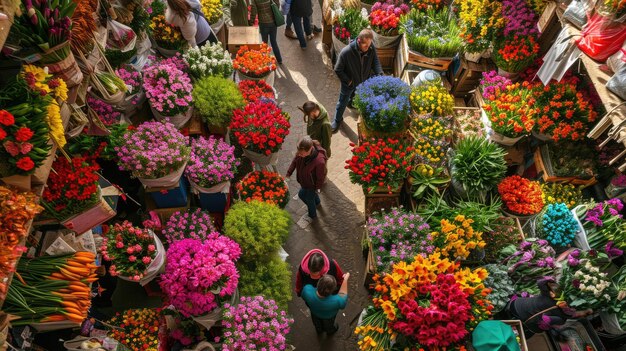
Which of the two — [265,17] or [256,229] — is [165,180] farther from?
[265,17]

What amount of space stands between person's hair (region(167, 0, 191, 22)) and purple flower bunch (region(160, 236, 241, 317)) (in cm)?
318

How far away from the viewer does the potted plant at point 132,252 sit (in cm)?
422

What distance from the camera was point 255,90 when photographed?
5.98 m

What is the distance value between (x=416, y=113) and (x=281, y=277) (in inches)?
118

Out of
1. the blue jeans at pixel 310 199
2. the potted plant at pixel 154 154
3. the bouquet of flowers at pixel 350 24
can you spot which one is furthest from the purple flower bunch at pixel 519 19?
the potted plant at pixel 154 154

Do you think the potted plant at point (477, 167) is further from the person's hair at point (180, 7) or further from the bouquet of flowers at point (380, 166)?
the person's hair at point (180, 7)

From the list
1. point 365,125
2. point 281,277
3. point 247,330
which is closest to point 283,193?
point 281,277

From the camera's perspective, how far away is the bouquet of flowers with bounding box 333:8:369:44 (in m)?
7.14

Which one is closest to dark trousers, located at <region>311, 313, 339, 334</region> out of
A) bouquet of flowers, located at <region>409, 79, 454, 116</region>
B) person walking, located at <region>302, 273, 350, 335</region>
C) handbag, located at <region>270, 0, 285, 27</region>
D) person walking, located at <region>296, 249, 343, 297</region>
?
person walking, located at <region>302, 273, 350, 335</region>

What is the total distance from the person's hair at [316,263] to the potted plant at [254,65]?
3.29 metres

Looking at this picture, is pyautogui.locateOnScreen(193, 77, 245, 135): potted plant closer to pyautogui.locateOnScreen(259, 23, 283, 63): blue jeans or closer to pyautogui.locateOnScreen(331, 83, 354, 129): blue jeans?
pyautogui.locateOnScreen(331, 83, 354, 129): blue jeans

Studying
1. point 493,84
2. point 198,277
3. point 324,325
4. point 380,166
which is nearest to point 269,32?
point 380,166

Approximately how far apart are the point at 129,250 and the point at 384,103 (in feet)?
11.9

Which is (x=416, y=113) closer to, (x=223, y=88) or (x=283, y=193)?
(x=283, y=193)
